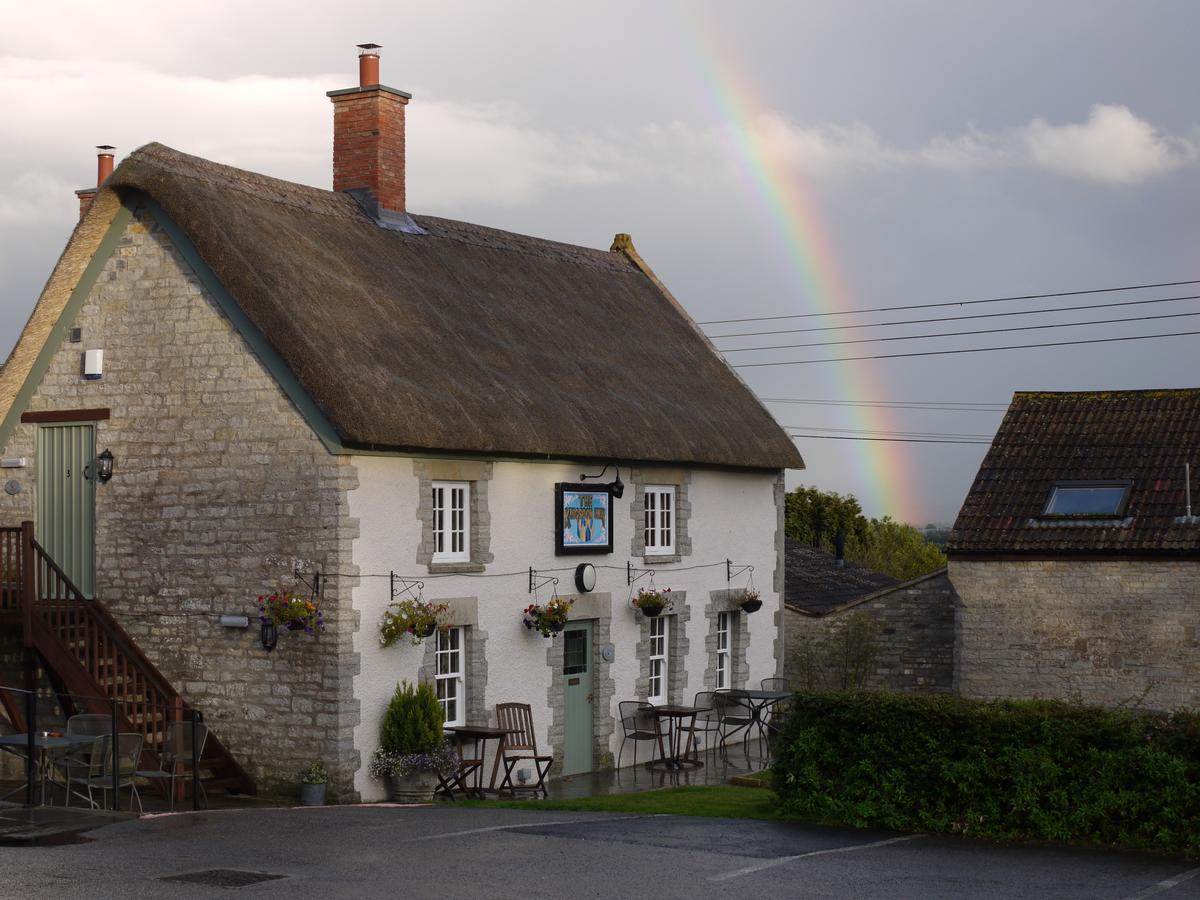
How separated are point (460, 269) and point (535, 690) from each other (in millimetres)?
6078

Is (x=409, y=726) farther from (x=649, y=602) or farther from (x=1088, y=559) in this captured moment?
(x=1088, y=559)

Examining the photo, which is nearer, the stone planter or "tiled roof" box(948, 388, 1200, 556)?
the stone planter

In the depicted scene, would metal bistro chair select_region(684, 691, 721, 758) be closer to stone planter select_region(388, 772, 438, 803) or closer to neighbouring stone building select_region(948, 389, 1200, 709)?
neighbouring stone building select_region(948, 389, 1200, 709)

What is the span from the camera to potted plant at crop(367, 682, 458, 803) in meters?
16.8

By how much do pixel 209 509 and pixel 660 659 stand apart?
292 inches

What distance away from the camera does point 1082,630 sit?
23.2 meters

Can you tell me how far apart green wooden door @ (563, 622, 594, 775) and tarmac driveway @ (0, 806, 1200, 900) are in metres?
5.45

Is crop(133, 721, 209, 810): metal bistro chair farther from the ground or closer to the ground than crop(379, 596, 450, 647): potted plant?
closer to the ground

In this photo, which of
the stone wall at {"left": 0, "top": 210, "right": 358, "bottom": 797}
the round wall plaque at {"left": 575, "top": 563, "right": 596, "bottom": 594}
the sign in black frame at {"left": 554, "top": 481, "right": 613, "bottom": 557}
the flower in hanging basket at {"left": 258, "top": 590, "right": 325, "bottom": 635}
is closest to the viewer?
the flower in hanging basket at {"left": 258, "top": 590, "right": 325, "bottom": 635}

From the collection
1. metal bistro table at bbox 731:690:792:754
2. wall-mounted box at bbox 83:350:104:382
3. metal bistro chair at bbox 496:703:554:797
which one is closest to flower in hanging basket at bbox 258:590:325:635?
metal bistro chair at bbox 496:703:554:797

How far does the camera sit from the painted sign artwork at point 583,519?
1978cm

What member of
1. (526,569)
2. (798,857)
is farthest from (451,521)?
(798,857)

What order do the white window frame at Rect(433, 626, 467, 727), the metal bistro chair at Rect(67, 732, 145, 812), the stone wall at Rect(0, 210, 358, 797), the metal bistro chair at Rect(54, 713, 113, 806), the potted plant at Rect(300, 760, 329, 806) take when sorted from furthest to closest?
A: the white window frame at Rect(433, 626, 467, 727), the stone wall at Rect(0, 210, 358, 797), the potted plant at Rect(300, 760, 329, 806), the metal bistro chair at Rect(54, 713, 113, 806), the metal bistro chair at Rect(67, 732, 145, 812)

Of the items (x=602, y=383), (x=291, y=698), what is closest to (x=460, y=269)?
(x=602, y=383)
